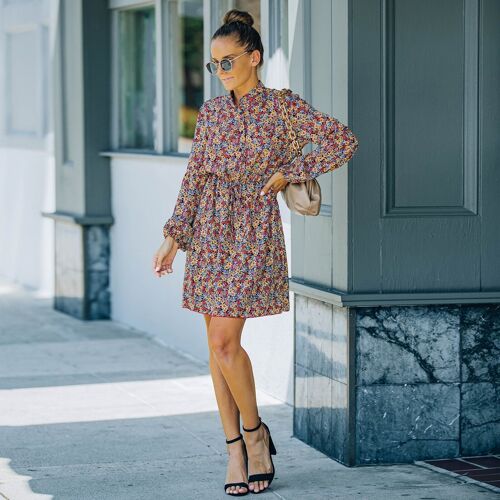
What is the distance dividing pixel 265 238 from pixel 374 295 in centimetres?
64

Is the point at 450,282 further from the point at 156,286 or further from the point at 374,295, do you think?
the point at 156,286

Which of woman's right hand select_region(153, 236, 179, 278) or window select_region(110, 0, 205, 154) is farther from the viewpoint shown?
window select_region(110, 0, 205, 154)

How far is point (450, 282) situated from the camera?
A: 5820mm

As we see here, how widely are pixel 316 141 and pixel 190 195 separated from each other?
0.56 m

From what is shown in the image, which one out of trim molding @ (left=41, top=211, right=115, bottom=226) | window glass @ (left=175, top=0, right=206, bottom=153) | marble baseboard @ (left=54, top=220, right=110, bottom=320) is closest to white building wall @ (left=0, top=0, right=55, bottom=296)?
marble baseboard @ (left=54, top=220, right=110, bottom=320)

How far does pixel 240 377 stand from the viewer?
17.7ft

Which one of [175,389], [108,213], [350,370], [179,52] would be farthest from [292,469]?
[108,213]

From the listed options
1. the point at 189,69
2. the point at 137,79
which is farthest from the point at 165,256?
the point at 137,79

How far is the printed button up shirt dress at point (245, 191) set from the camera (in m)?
5.31

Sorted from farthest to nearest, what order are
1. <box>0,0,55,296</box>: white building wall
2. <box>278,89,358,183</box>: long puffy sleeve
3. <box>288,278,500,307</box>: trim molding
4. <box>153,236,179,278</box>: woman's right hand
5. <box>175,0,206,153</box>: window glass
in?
<box>0,0,55,296</box>: white building wall < <box>175,0,206,153</box>: window glass < <box>288,278,500,307</box>: trim molding < <box>153,236,179,278</box>: woman's right hand < <box>278,89,358,183</box>: long puffy sleeve

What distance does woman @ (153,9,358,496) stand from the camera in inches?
209

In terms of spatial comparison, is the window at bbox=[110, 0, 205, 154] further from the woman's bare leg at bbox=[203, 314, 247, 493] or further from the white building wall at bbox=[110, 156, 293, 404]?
the woman's bare leg at bbox=[203, 314, 247, 493]

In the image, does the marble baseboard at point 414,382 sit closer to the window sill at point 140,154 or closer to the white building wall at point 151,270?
the white building wall at point 151,270

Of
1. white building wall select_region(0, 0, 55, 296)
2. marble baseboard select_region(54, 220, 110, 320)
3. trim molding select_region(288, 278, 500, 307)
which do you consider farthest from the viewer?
white building wall select_region(0, 0, 55, 296)
